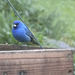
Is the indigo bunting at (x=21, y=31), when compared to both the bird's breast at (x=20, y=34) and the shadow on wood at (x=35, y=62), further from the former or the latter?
the shadow on wood at (x=35, y=62)

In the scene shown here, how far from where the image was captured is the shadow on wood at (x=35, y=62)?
5.90 ft

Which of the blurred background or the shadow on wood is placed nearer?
the shadow on wood

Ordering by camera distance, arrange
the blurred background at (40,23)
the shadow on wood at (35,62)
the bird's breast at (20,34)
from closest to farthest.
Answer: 1. the shadow on wood at (35,62)
2. the bird's breast at (20,34)
3. the blurred background at (40,23)

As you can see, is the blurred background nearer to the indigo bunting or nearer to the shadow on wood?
the indigo bunting

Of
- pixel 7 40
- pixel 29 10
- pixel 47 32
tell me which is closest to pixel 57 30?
pixel 47 32

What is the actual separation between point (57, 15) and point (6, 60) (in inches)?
233

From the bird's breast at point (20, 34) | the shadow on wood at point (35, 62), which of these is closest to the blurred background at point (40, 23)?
the bird's breast at point (20, 34)

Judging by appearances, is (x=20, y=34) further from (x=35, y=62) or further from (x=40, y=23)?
(x=40, y=23)

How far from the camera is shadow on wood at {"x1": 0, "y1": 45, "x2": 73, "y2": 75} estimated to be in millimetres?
1800

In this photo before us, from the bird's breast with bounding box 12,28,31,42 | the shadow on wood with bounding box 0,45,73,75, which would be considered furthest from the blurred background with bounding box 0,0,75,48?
the shadow on wood with bounding box 0,45,73,75

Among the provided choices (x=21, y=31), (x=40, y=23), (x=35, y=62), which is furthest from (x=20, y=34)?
(x=40, y=23)

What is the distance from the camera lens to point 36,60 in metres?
1.85

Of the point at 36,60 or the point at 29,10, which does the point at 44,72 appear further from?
the point at 29,10

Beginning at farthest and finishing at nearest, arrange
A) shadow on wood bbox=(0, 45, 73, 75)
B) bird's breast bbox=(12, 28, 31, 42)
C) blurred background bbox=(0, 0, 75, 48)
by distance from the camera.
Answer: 1. blurred background bbox=(0, 0, 75, 48)
2. bird's breast bbox=(12, 28, 31, 42)
3. shadow on wood bbox=(0, 45, 73, 75)
